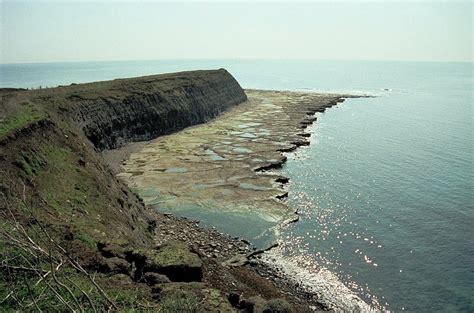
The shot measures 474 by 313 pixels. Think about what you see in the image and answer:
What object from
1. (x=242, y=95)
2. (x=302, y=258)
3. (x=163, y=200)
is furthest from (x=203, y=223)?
(x=242, y=95)

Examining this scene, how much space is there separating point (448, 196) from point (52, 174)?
3449 centimetres

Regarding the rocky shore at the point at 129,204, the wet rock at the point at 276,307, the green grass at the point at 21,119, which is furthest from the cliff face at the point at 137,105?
the wet rock at the point at 276,307

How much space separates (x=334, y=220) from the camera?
3023 centimetres

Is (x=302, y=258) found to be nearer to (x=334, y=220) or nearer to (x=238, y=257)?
(x=238, y=257)

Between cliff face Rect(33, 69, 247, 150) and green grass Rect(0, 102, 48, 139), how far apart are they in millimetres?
11897

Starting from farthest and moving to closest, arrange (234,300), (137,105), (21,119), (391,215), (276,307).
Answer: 1. (137,105)
2. (391,215)
3. (21,119)
4. (234,300)
5. (276,307)

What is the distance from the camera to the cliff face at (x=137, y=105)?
157ft

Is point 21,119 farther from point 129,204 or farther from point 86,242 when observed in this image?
point 86,242

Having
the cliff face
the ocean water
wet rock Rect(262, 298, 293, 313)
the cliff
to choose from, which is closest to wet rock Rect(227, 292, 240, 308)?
the cliff

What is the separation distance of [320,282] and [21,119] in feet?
80.6

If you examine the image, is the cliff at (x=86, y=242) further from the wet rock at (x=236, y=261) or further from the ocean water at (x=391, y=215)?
the ocean water at (x=391, y=215)

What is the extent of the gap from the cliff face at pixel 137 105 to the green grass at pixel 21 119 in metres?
11.9

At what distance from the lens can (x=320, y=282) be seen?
21516mm

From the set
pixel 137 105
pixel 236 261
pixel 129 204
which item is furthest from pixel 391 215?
pixel 137 105
